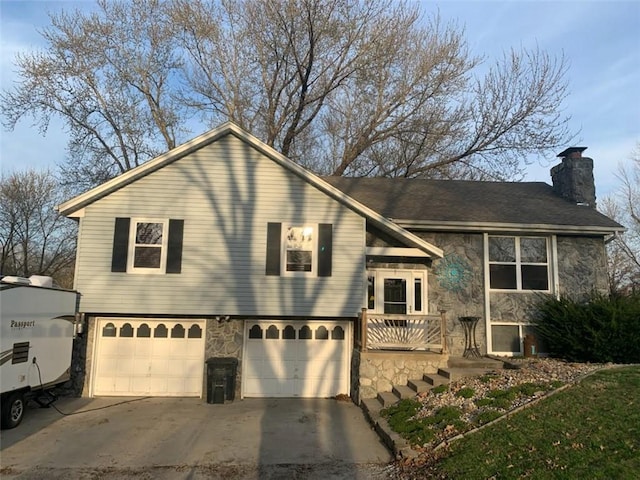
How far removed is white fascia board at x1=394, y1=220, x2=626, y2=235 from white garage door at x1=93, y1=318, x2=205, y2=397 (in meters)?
6.64

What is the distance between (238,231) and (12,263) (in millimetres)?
24489

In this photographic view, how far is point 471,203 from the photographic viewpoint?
1420cm

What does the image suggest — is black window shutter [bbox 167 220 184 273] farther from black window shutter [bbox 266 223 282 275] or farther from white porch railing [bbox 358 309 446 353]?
white porch railing [bbox 358 309 446 353]

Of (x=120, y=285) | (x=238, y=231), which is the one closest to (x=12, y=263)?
(x=120, y=285)

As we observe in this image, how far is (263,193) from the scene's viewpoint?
12211mm

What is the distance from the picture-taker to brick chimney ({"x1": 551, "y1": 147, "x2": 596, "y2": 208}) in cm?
1439

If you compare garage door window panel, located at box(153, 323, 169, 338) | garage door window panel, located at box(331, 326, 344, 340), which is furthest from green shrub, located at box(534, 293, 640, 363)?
garage door window panel, located at box(153, 323, 169, 338)

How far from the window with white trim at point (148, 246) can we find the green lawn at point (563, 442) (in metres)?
8.43

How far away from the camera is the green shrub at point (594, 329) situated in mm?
10672

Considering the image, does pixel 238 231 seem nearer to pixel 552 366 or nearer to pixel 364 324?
pixel 364 324

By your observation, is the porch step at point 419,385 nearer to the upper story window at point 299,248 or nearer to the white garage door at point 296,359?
the white garage door at point 296,359

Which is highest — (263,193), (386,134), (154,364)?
(386,134)

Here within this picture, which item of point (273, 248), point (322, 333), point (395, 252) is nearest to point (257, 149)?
point (273, 248)

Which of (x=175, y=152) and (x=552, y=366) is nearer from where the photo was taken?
(x=552, y=366)
